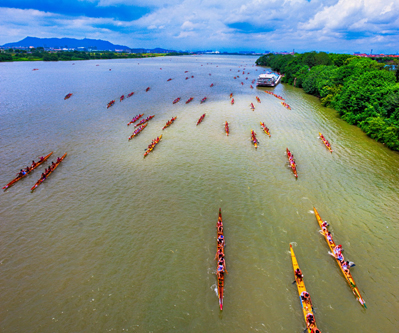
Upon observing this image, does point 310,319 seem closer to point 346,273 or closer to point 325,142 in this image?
point 346,273

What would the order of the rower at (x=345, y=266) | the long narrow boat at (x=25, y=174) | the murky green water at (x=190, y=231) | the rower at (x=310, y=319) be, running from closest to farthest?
the rower at (x=310, y=319), the murky green water at (x=190, y=231), the rower at (x=345, y=266), the long narrow boat at (x=25, y=174)

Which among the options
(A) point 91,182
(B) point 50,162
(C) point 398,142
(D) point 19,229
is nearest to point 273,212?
(A) point 91,182

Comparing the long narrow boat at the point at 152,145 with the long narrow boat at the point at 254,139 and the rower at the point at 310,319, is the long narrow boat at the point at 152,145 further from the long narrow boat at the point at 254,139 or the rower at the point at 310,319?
the rower at the point at 310,319

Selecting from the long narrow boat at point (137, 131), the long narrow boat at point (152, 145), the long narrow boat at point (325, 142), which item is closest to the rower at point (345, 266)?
the long narrow boat at point (325, 142)

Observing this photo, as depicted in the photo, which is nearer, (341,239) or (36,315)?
(36,315)

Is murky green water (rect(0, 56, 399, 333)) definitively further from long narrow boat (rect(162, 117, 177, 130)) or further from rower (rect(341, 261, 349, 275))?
long narrow boat (rect(162, 117, 177, 130))

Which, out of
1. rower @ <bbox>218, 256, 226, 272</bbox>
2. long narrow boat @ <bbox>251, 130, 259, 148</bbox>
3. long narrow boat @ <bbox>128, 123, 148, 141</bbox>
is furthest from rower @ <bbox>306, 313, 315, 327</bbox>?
long narrow boat @ <bbox>128, 123, 148, 141</bbox>

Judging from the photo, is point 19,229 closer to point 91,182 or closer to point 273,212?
point 91,182

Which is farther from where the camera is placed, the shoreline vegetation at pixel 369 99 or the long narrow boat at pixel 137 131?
the long narrow boat at pixel 137 131
